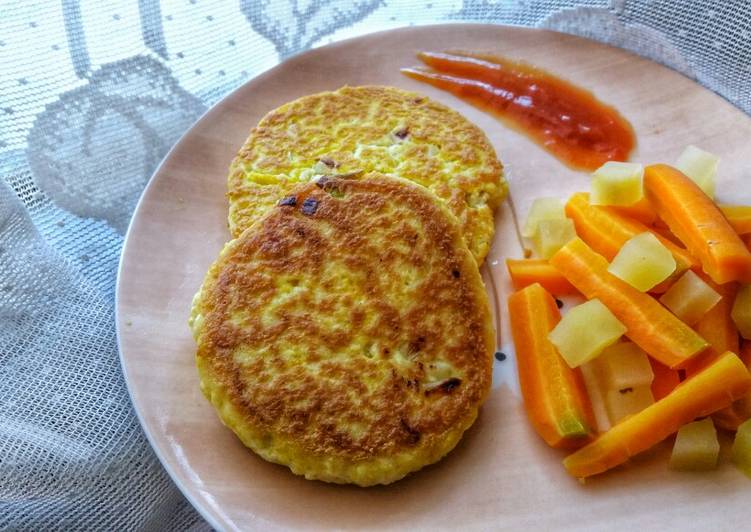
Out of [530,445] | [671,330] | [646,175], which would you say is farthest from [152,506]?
[646,175]

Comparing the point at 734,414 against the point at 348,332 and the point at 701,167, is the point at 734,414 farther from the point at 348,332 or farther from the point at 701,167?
the point at 348,332

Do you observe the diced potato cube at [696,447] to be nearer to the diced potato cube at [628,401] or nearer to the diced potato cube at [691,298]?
the diced potato cube at [628,401]

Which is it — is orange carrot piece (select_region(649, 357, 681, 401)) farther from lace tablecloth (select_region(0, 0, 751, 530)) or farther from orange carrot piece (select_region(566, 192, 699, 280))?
lace tablecloth (select_region(0, 0, 751, 530))

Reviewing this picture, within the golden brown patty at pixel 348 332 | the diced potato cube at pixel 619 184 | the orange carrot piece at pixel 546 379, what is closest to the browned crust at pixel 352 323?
the golden brown patty at pixel 348 332

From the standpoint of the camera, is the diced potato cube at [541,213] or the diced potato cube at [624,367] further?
the diced potato cube at [541,213]

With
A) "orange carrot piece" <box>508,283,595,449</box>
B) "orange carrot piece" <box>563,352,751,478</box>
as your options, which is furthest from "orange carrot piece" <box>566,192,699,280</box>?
"orange carrot piece" <box>563,352,751,478</box>

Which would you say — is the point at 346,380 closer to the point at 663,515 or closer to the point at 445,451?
the point at 445,451

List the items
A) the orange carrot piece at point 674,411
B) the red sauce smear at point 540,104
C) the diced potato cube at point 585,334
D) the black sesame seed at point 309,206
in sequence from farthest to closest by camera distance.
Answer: the red sauce smear at point 540,104, the black sesame seed at point 309,206, the diced potato cube at point 585,334, the orange carrot piece at point 674,411
